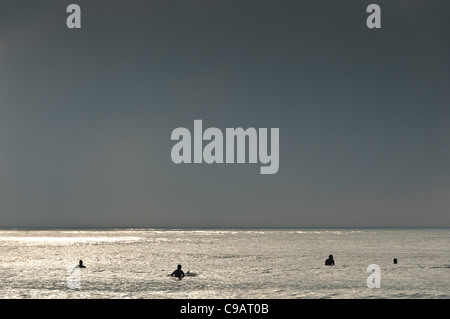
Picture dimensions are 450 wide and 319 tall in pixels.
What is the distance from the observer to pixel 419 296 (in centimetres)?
4041

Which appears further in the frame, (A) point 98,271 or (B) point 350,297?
(A) point 98,271

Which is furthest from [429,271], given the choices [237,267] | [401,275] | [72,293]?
[72,293]

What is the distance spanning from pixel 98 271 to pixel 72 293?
64.0ft

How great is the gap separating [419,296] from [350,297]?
583cm

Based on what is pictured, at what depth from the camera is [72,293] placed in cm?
4131
